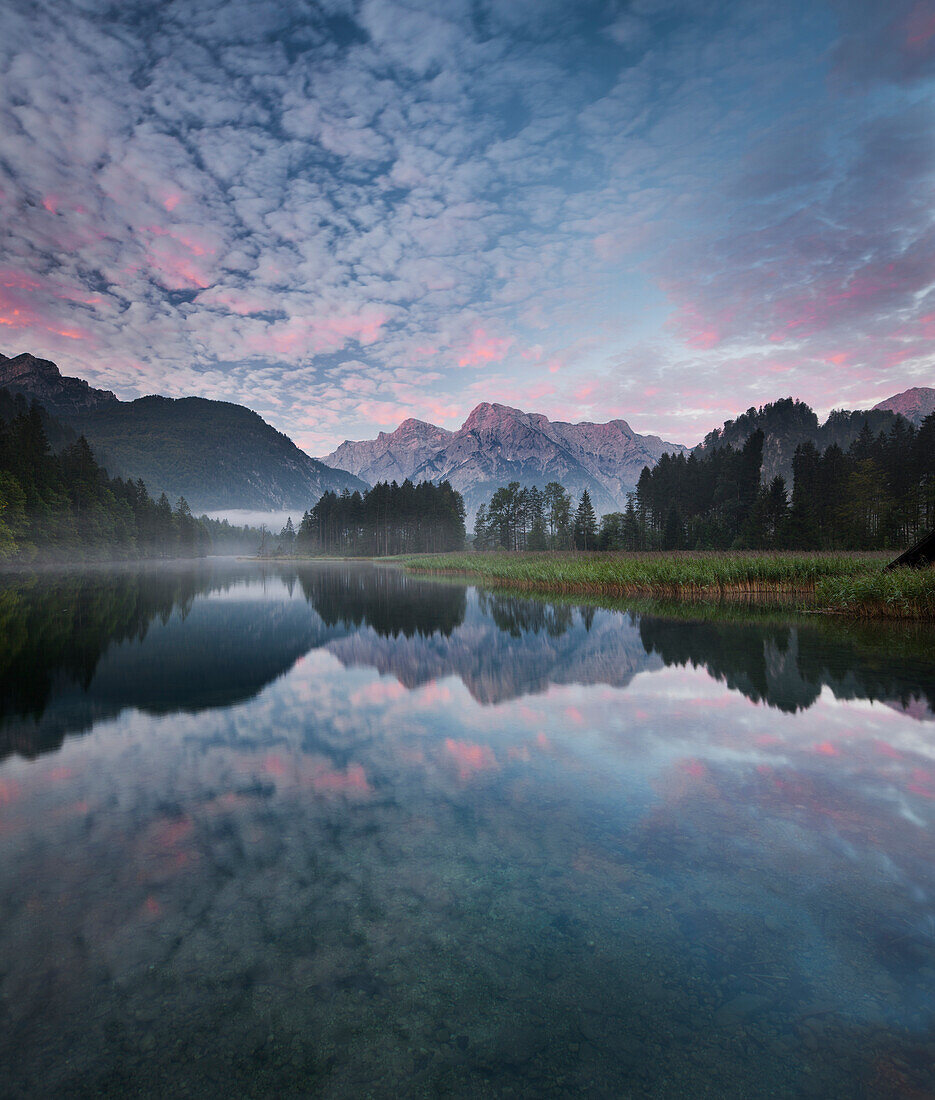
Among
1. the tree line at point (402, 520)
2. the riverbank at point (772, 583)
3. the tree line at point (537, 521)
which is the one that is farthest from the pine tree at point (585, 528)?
the riverbank at point (772, 583)

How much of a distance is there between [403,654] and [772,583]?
A: 25.5 meters

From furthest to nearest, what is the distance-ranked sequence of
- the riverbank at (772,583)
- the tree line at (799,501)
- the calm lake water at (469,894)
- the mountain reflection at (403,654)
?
the tree line at (799,501)
the riverbank at (772,583)
the mountain reflection at (403,654)
the calm lake water at (469,894)

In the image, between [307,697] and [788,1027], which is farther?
[307,697]

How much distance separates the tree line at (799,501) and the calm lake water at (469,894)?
239ft

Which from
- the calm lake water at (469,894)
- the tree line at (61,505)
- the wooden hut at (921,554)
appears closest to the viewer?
the calm lake water at (469,894)

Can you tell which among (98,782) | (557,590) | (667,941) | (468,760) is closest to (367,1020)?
(667,941)

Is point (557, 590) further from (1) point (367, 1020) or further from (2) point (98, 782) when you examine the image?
(1) point (367, 1020)

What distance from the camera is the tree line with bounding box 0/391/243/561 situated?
206 feet

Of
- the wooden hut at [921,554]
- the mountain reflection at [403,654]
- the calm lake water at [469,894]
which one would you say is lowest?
the mountain reflection at [403,654]

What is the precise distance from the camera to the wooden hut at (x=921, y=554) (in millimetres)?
23916

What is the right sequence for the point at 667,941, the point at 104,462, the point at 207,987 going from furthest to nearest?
the point at 104,462, the point at 667,941, the point at 207,987

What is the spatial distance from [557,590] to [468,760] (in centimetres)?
3017

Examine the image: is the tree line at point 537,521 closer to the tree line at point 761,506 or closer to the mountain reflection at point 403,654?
the tree line at point 761,506

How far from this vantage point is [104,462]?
168 meters
